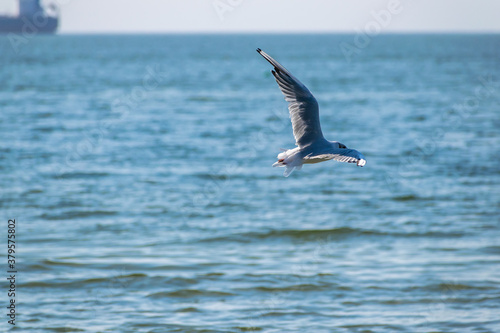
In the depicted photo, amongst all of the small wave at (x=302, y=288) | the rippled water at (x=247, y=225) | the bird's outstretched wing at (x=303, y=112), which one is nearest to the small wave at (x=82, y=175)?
the rippled water at (x=247, y=225)

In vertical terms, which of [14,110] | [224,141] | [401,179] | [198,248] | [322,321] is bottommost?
[322,321]

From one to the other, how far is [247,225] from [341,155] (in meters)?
13.0

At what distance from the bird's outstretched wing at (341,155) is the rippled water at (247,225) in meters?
1.33

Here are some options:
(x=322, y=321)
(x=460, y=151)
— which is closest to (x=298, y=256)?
(x=322, y=321)

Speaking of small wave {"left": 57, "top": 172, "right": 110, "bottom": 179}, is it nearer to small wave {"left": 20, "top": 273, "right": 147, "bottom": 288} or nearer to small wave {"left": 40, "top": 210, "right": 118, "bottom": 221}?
small wave {"left": 40, "top": 210, "right": 118, "bottom": 221}

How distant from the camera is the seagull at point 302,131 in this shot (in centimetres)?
664

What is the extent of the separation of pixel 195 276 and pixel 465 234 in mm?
7375

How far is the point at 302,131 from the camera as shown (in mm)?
7113

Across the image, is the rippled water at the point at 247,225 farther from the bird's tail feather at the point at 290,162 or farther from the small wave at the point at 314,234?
the bird's tail feather at the point at 290,162

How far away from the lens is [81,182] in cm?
2523

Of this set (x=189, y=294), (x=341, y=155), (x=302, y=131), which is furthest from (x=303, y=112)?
(x=189, y=294)

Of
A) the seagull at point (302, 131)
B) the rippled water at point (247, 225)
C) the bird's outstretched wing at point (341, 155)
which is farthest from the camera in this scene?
the rippled water at point (247, 225)

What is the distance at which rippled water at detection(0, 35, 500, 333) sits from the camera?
43.9 ft

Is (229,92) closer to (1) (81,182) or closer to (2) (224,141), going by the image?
(2) (224,141)
